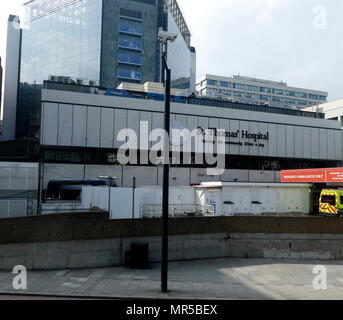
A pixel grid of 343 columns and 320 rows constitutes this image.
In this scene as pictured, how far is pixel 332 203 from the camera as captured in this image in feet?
74.2

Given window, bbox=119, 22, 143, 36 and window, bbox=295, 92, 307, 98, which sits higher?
window, bbox=119, 22, 143, 36

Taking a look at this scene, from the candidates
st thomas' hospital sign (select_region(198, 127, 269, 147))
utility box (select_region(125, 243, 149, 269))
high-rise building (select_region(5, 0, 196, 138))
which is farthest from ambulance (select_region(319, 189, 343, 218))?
high-rise building (select_region(5, 0, 196, 138))

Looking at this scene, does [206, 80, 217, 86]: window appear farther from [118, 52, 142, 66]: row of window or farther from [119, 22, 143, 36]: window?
[118, 52, 142, 66]: row of window

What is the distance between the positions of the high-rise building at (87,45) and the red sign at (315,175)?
4900 centimetres

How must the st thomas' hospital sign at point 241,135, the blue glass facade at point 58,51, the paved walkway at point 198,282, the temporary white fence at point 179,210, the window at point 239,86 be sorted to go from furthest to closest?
the window at point 239,86, the blue glass facade at point 58,51, the st thomas' hospital sign at point 241,135, the temporary white fence at point 179,210, the paved walkway at point 198,282

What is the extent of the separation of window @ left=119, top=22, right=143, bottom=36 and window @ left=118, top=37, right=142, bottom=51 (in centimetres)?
181

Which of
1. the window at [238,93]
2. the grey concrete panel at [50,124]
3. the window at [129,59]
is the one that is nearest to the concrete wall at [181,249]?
the grey concrete panel at [50,124]

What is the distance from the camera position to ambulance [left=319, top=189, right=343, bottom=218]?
22078 mm

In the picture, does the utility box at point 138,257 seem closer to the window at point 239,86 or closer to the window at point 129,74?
the window at point 129,74

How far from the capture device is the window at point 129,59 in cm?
7219

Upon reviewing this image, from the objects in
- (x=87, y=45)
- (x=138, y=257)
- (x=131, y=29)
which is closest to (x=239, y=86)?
(x=131, y=29)
